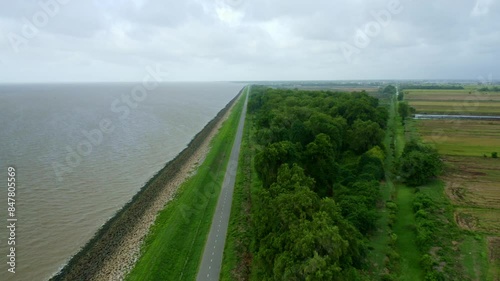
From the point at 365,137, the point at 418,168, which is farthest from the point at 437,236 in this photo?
the point at 365,137

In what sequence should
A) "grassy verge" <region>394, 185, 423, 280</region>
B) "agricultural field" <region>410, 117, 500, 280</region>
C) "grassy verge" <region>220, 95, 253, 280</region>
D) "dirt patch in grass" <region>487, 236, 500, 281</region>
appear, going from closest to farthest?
1. "dirt patch in grass" <region>487, 236, 500, 281</region>
2. "grassy verge" <region>394, 185, 423, 280</region>
3. "grassy verge" <region>220, 95, 253, 280</region>
4. "agricultural field" <region>410, 117, 500, 280</region>

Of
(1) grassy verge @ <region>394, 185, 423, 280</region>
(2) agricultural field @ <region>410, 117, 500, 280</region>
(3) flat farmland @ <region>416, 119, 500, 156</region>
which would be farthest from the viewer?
(3) flat farmland @ <region>416, 119, 500, 156</region>

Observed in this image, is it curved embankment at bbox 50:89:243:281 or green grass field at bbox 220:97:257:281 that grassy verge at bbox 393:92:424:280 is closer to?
green grass field at bbox 220:97:257:281

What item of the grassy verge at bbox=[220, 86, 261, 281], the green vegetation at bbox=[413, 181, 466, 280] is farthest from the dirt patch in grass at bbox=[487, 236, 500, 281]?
the grassy verge at bbox=[220, 86, 261, 281]

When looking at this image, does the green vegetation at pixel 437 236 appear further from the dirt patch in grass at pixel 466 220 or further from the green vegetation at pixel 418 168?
the green vegetation at pixel 418 168

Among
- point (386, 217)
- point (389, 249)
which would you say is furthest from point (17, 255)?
point (386, 217)

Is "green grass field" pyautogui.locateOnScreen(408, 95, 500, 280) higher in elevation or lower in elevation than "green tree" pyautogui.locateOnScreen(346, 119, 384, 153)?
lower

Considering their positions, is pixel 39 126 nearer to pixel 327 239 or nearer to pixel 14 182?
pixel 14 182
